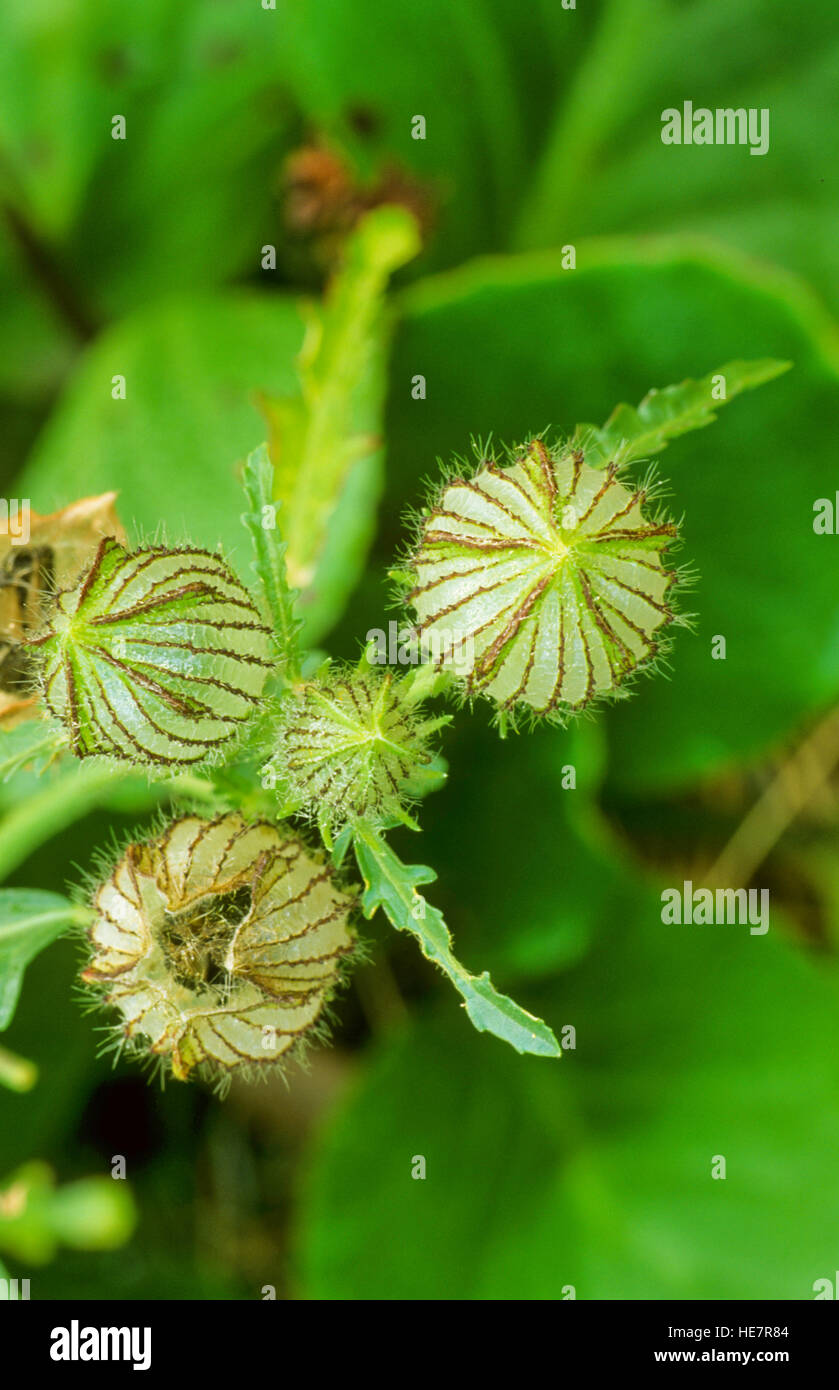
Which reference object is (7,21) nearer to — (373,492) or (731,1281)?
(373,492)

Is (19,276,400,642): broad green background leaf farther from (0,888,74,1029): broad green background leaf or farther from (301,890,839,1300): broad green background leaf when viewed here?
(301,890,839,1300): broad green background leaf

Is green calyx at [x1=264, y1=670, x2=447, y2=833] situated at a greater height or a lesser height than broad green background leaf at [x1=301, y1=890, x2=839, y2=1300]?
greater

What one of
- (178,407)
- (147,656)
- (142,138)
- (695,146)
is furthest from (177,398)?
(147,656)

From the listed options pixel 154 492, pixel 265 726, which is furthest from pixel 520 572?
pixel 154 492

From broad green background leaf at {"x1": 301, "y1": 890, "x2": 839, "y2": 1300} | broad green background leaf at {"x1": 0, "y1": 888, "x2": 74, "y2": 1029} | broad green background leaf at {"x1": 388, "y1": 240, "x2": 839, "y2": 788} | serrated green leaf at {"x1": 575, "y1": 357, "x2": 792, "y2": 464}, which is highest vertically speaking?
broad green background leaf at {"x1": 388, "y1": 240, "x2": 839, "y2": 788}

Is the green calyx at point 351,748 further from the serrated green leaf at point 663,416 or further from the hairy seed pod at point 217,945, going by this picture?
the serrated green leaf at point 663,416

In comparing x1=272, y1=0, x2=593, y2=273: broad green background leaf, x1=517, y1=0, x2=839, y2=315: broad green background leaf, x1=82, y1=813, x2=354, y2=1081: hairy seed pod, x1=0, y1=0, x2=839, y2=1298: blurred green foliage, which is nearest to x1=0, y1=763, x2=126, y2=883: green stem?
x1=82, y1=813, x2=354, y2=1081: hairy seed pod

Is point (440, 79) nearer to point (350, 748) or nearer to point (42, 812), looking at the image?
point (42, 812)
